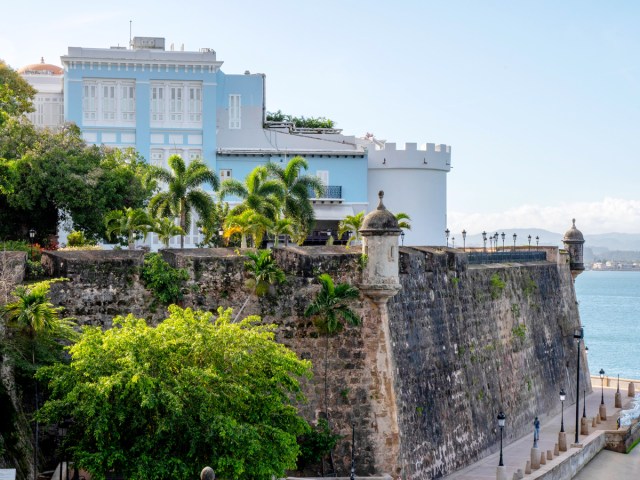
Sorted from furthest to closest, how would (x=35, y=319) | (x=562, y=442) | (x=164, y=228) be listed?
(x=164, y=228), (x=562, y=442), (x=35, y=319)

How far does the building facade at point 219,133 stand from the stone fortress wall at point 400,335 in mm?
12479

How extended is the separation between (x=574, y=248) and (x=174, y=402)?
3377 cm

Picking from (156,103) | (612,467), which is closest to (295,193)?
(156,103)

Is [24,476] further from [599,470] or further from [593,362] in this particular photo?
[593,362]

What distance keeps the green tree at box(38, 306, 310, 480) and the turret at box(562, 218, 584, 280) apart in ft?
101

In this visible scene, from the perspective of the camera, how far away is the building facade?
49031 millimetres

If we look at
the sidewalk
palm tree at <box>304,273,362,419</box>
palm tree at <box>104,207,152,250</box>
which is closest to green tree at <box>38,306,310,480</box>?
palm tree at <box>304,273,362,419</box>

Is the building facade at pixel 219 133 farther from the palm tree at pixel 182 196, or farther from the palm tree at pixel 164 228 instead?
the palm tree at pixel 182 196

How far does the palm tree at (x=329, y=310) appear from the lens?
27.2 m

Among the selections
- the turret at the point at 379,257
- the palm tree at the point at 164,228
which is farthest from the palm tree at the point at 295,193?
the turret at the point at 379,257

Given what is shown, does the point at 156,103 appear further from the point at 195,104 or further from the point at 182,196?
the point at 182,196

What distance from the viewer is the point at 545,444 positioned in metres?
37.8

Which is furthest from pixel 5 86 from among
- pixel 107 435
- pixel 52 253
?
pixel 107 435

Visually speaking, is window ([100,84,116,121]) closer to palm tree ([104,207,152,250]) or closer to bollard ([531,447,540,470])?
palm tree ([104,207,152,250])
